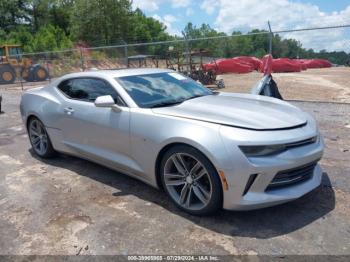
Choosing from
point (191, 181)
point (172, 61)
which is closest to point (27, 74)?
point (172, 61)

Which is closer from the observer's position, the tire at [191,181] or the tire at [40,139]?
the tire at [191,181]

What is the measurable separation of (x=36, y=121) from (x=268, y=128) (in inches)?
147

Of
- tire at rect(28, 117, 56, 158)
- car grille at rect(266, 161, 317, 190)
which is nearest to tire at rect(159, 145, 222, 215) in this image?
car grille at rect(266, 161, 317, 190)

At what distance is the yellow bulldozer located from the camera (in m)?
23.6

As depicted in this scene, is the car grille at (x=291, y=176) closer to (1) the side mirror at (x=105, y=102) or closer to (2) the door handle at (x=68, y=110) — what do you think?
(1) the side mirror at (x=105, y=102)

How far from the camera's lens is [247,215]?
341 cm

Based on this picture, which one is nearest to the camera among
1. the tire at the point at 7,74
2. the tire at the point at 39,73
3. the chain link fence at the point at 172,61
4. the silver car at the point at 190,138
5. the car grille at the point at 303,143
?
the silver car at the point at 190,138

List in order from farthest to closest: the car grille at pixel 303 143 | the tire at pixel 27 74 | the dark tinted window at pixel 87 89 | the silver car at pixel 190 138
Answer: the tire at pixel 27 74, the dark tinted window at pixel 87 89, the car grille at pixel 303 143, the silver car at pixel 190 138

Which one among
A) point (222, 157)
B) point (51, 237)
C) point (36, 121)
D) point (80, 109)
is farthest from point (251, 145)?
point (36, 121)

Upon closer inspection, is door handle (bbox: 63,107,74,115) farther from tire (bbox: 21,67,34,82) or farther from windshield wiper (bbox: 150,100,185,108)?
tire (bbox: 21,67,34,82)

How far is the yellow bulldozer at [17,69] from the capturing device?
23552mm

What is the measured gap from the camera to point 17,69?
79.5ft

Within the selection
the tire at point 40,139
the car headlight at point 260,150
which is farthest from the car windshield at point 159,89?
the tire at point 40,139

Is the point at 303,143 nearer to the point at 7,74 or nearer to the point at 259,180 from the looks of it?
the point at 259,180
